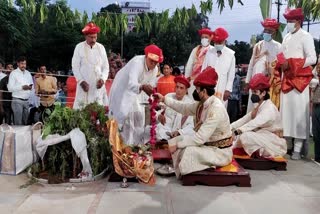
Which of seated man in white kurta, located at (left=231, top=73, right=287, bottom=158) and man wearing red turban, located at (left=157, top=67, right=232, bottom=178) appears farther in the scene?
seated man in white kurta, located at (left=231, top=73, right=287, bottom=158)

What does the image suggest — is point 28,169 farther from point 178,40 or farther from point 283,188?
point 178,40

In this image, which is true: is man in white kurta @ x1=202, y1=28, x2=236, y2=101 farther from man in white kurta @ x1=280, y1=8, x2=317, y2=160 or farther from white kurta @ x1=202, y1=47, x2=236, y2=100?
man in white kurta @ x1=280, y1=8, x2=317, y2=160

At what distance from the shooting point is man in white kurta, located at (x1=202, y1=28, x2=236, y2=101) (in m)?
6.93

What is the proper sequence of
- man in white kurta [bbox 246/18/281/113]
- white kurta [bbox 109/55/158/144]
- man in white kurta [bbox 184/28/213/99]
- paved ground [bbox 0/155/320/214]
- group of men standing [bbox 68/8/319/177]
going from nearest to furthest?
paved ground [bbox 0/155/320/214] < group of men standing [bbox 68/8/319/177] < white kurta [bbox 109/55/158/144] < man in white kurta [bbox 246/18/281/113] < man in white kurta [bbox 184/28/213/99]

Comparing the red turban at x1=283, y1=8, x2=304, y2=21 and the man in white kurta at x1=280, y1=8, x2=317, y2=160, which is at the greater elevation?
the red turban at x1=283, y1=8, x2=304, y2=21

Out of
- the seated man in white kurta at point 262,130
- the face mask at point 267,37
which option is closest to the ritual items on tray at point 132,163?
the seated man in white kurta at point 262,130

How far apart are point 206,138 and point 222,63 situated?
7.90ft

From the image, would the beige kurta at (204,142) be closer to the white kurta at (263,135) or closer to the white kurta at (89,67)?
the white kurta at (263,135)

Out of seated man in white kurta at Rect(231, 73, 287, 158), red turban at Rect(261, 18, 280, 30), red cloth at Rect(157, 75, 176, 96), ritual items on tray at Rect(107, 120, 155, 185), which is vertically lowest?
ritual items on tray at Rect(107, 120, 155, 185)

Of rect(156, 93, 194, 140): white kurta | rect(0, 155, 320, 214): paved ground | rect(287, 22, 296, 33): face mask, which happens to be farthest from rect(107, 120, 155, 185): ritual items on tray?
rect(287, 22, 296, 33): face mask

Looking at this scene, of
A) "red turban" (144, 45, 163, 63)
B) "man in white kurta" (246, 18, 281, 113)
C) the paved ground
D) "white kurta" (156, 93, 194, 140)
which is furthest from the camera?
"man in white kurta" (246, 18, 281, 113)

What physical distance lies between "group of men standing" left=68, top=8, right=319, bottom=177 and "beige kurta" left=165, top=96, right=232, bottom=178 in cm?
1

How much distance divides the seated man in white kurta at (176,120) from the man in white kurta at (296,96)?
1402 mm

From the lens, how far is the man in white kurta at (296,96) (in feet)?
20.9
